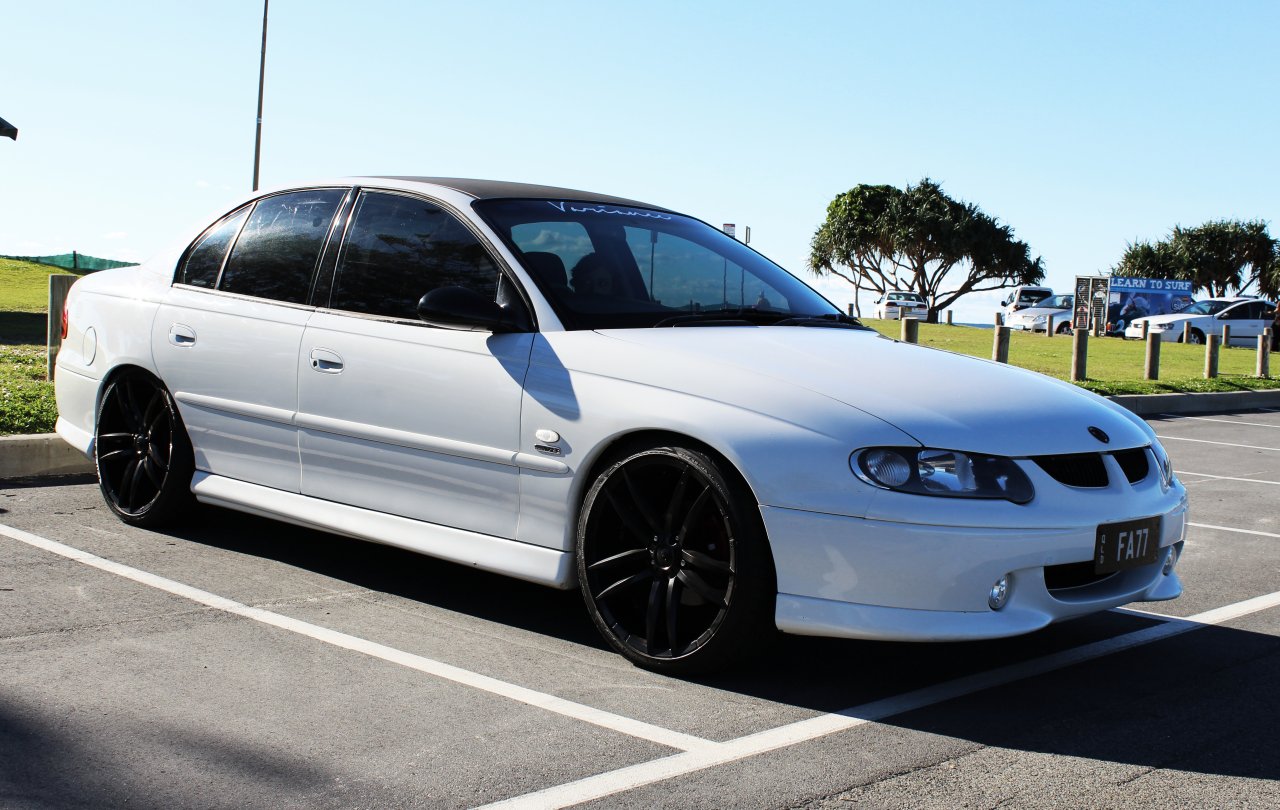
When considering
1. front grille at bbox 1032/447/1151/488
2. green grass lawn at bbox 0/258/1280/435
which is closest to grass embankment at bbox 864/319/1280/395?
green grass lawn at bbox 0/258/1280/435

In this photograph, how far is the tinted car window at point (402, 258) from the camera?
4.85m

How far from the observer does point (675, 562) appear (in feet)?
13.3

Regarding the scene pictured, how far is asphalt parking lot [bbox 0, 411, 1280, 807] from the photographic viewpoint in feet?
10.4

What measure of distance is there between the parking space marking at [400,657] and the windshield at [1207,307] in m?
41.5

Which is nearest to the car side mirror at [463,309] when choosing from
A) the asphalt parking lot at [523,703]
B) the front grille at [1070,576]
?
the asphalt parking lot at [523,703]

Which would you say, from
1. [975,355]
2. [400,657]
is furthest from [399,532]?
[975,355]

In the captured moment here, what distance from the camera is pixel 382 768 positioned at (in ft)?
10.6

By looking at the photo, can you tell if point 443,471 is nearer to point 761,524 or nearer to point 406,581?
point 406,581

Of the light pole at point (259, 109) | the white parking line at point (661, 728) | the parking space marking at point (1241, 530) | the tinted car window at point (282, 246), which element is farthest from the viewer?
the light pole at point (259, 109)

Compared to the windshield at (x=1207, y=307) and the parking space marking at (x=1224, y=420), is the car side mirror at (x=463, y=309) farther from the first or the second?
the windshield at (x=1207, y=307)

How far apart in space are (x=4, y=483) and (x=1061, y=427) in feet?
18.8

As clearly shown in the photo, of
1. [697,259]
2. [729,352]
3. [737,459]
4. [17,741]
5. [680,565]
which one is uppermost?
[697,259]

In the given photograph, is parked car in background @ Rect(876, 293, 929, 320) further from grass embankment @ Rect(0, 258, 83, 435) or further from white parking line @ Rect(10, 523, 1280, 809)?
white parking line @ Rect(10, 523, 1280, 809)

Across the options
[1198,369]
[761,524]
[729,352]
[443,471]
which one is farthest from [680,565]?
[1198,369]
